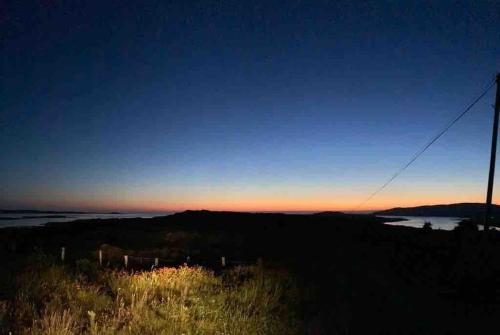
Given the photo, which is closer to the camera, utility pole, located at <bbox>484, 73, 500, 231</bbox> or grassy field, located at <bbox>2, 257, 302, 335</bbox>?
grassy field, located at <bbox>2, 257, 302, 335</bbox>

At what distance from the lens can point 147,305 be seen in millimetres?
6234

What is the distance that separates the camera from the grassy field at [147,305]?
510 cm

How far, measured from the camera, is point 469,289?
11336 millimetres

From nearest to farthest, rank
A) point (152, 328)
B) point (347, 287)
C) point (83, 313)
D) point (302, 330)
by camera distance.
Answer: point (152, 328)
point (83, 313)
point (302, 330)
point (347, 287)

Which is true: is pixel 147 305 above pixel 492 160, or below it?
below

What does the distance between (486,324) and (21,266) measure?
1023 cm

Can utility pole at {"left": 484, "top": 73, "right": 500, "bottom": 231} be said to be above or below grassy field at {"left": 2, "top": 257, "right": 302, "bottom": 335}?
above

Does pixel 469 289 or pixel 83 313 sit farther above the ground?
pixel 83 313

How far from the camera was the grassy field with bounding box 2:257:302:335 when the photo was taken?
5.10 meters

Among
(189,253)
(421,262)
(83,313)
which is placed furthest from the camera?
(189,253)

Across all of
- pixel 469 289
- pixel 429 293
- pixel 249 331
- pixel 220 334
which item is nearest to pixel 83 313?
pixel 220 334

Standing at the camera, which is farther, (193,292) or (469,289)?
(469,289)

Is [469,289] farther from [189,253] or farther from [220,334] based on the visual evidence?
[189,253]

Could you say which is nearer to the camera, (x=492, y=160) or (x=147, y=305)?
(x=147, y=305)
